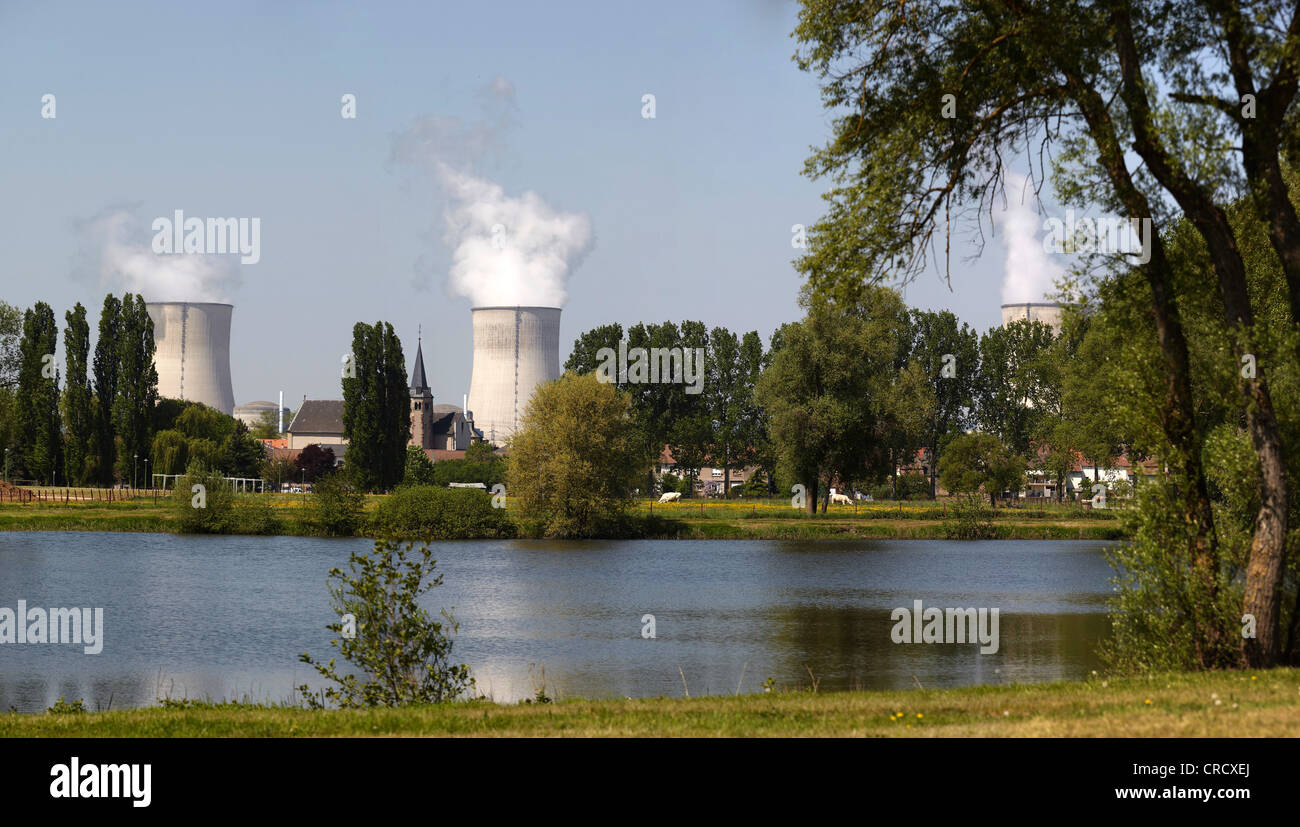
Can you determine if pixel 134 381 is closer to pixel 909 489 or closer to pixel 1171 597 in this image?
pixel 909 489

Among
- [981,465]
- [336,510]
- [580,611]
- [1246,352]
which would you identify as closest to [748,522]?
[336,510]

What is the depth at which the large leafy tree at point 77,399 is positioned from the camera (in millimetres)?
76625

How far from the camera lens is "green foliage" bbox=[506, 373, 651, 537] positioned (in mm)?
56250

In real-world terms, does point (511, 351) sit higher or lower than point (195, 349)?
lower

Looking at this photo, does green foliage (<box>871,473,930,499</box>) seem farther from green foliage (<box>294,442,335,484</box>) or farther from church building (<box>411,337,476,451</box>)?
church building (<box>411,337,476,451</box>)

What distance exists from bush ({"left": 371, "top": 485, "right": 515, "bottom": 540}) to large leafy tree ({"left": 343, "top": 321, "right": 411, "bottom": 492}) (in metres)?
25.5

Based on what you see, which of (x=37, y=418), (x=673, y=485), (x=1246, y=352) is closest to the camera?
(x=1246, y=352)

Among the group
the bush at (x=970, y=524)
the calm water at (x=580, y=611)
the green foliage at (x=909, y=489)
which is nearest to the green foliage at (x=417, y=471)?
the green foliage at (x=909, y=489)

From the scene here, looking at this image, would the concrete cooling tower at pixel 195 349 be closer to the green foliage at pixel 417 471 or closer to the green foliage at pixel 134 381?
the green foliage at pixel 417 471

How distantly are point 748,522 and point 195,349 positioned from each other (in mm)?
79163

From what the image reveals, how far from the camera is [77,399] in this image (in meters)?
77.6

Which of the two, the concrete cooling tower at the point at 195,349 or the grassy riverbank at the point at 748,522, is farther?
the concrete cooling tower at the point at 195,349

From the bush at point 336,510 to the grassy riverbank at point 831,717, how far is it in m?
44.6
